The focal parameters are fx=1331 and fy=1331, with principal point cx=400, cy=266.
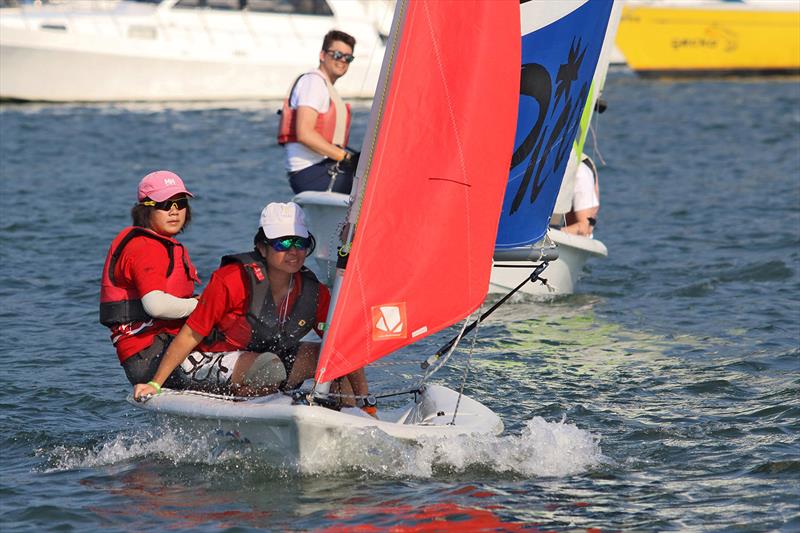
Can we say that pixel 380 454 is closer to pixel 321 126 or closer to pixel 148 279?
pixel 148 279

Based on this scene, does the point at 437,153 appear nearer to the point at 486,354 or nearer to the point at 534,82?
the point at 534,82

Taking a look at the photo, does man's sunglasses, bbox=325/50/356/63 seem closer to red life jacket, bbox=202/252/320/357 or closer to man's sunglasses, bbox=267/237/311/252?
red life jacket, bbox=202/252/320/357

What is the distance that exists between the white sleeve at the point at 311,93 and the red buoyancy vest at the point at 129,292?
365 centimetres

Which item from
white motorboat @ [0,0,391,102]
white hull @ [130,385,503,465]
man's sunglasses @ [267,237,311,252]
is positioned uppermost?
white motorboat @ [0,0,391,102]

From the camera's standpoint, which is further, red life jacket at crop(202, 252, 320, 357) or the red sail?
red life jacket at crop(202, 252, 320, 357)

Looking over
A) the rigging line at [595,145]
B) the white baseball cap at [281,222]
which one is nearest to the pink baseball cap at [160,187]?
the white baseball cap at [281,222]

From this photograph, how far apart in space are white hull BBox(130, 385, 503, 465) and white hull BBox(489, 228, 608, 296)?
12.5 ft

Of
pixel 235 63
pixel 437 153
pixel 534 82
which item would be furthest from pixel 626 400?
pixel 235 63

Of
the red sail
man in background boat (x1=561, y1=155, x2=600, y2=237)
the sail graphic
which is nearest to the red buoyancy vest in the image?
the red sail

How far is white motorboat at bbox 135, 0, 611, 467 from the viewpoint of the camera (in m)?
5.95

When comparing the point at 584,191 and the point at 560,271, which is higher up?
the point at 584,191

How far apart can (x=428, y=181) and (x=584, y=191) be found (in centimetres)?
492

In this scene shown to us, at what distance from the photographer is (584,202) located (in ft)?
35.6

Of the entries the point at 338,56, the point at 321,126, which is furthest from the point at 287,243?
the point at 321,126
